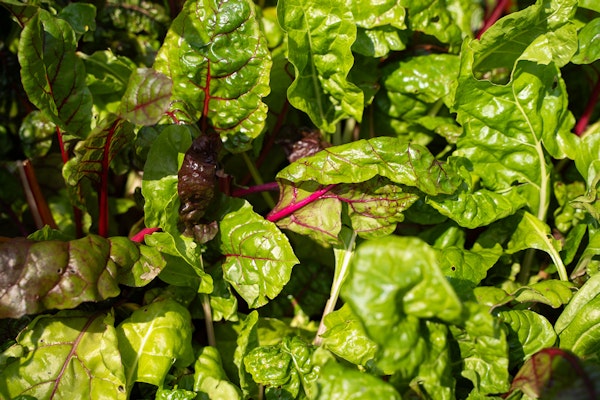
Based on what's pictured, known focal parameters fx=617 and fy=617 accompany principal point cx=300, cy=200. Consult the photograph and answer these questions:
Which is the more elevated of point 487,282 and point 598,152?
point 598,152

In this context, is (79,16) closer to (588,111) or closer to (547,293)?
(547,293)

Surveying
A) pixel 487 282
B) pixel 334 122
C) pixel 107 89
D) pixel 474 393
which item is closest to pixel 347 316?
pixel 474 393

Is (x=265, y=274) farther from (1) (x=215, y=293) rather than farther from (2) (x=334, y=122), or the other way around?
(2) (x=334, y=122)

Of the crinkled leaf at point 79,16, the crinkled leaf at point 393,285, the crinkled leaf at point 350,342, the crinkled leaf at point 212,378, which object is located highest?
the crinkled leaf at point 79,16

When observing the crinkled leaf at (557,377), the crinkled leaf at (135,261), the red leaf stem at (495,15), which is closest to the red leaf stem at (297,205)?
the crinkled leaf at (135,261)

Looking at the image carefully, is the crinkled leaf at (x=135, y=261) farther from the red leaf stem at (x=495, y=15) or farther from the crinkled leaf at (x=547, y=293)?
the red leaf stem at (x=495, y=15)

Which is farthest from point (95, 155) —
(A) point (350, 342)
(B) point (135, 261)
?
(A) point (350, 342)

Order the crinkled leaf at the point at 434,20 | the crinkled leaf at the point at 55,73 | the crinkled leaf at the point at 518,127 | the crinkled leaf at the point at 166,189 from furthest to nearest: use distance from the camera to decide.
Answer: the crinkled leaf at the point at 434,20
the crinkled leaf at the point at 518,127
the crinkled leaf at the point at 166,189
the crinkled leaf at the point at 55,73

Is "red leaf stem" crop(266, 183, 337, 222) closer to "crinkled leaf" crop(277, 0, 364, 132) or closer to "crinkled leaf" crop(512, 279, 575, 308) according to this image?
"crinkled leaf" crop(277, 0, 364, 132)
